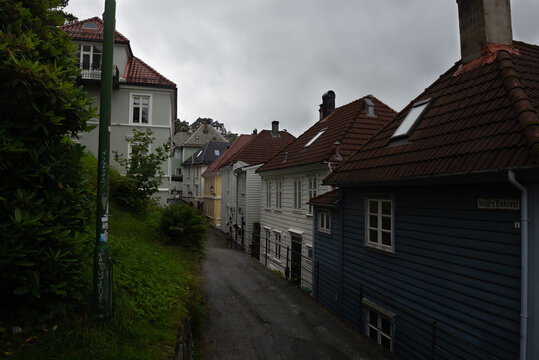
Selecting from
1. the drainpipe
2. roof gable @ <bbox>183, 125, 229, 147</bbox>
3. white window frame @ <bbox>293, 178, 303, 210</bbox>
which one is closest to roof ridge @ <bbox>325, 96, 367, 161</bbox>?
white window frame @ <bbox>293, 178, 303, 210</bbox>

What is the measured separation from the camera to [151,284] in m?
6.01

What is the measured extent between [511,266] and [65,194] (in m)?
6.73

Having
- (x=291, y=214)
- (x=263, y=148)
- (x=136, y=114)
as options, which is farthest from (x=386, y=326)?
(x=263, y=148)

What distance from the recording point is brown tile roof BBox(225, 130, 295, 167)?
28953 mm

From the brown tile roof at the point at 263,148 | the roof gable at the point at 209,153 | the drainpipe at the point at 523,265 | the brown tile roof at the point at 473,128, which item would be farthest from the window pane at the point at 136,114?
the roof gable at the point at 209,153

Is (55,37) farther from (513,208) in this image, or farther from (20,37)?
(513,208)

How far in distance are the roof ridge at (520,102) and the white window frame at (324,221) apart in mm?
6771

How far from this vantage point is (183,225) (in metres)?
9.55

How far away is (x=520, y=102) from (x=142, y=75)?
2147 cm

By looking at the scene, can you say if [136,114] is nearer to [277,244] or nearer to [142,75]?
[142,75]

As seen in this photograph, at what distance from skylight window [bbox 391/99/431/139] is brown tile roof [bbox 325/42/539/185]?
0.60 feet

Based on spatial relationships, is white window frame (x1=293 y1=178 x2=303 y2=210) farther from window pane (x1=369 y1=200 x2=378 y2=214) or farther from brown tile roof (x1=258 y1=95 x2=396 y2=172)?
window pane (x1=369 y1=200 x2=378 y2=214)

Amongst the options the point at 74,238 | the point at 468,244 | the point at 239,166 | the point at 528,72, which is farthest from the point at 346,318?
the point at 239,166

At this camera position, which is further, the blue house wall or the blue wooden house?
the blue house wall
